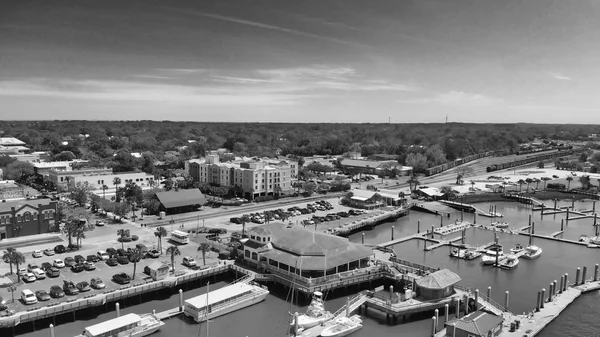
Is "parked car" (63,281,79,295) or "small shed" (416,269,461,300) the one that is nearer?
"parked car" (63,281,79,295)

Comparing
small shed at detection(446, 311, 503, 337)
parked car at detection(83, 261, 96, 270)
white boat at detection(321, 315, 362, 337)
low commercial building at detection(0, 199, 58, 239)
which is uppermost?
low commercial building at detection(0, 199, 58, 239)

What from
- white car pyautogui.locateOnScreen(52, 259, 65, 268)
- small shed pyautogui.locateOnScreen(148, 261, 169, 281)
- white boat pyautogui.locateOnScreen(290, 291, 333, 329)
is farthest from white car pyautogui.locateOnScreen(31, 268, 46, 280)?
white boat pyautogui.locateOnScreen(290, 291, 333, 329)

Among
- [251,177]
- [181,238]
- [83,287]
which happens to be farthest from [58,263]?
[251,177]

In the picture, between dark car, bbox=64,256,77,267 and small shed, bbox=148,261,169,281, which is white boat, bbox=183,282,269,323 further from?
dark car, bbox=64,256,77,267

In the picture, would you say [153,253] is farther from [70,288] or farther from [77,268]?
[70,288]

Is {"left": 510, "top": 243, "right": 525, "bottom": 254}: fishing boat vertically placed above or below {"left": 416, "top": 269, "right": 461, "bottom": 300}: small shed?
below
